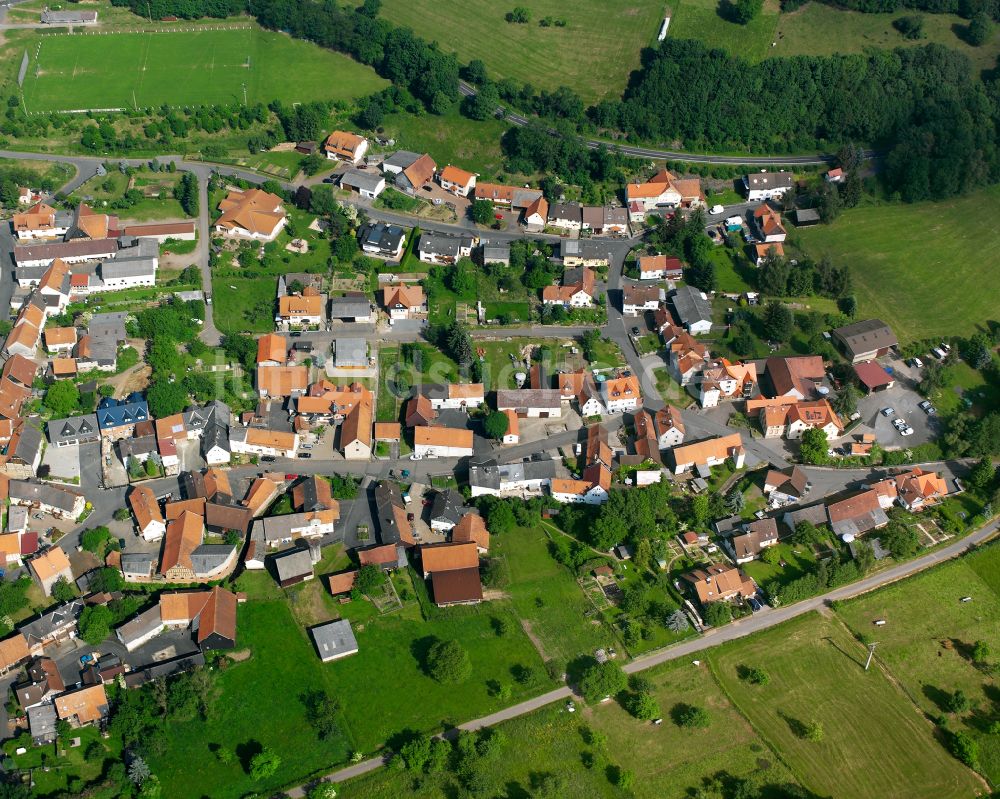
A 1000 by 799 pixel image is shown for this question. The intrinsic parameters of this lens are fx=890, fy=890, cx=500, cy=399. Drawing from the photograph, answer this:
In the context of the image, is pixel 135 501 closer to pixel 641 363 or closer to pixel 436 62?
pixel 641 363

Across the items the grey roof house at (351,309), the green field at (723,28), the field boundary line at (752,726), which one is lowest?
the field boundary line at (752,726)

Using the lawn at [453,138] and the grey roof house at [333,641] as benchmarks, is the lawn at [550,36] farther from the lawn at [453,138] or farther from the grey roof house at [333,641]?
the grey roof house at [333,641]

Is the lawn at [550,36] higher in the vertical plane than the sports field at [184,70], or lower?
higher

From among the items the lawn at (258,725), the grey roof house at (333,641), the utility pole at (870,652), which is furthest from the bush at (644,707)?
the grey roof house at (333,641)

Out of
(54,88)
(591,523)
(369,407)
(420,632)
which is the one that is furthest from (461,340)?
(54,88)

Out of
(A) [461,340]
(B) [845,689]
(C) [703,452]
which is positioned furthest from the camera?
(A) [461,340]

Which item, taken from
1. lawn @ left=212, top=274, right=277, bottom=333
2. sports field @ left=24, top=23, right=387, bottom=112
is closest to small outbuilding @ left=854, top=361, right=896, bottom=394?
lawn @ left=212, top=274, right=277, bottom=333
